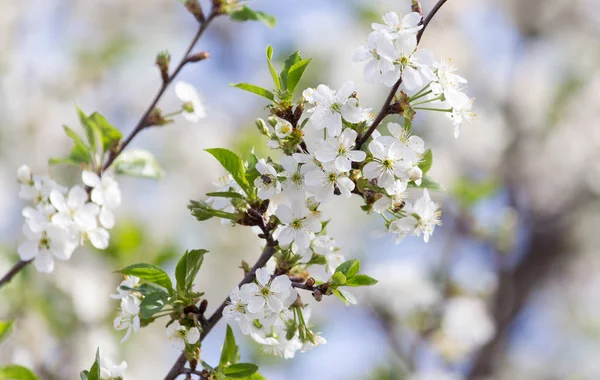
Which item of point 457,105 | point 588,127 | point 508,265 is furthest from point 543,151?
point 457,105

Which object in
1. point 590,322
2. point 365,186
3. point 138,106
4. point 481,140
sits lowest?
point 365,186

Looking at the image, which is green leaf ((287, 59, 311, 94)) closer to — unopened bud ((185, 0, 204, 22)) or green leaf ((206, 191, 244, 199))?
green leaf ((206, 191, 244, 199))

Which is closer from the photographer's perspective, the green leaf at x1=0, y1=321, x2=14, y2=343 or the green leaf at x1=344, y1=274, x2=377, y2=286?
the green leaf at x1=344, y1=274, x2=377, y2=286

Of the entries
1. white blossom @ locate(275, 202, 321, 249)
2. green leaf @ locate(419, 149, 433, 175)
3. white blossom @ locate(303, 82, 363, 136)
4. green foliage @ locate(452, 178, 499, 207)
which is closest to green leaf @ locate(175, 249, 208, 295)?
white blossom @ locate(275, 202, 321, 249)

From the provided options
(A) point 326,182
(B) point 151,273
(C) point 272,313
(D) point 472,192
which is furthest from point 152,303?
(D) point 472,192

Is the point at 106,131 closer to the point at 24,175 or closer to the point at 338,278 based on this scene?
A: the point at 24,175

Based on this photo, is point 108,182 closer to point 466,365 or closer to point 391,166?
point 391,166

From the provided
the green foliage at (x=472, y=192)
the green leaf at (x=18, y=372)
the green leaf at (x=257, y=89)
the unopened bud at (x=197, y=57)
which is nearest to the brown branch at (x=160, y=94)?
the unopened bud at (x=197, y=57)
